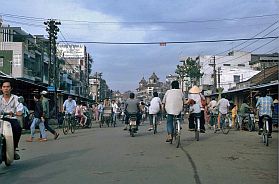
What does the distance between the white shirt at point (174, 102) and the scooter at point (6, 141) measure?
16.5 ft

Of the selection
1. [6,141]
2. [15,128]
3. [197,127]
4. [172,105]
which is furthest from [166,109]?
[6,141]

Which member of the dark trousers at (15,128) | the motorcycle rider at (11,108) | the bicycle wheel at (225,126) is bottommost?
the bicycle wheel at (225,126)

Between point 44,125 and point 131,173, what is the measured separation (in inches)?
306

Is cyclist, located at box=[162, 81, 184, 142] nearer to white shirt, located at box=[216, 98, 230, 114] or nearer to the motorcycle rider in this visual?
the motorcycle rider

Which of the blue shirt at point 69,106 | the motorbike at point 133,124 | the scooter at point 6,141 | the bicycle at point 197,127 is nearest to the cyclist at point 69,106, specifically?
the blue shirt at point 69,106

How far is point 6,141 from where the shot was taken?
7.76 m

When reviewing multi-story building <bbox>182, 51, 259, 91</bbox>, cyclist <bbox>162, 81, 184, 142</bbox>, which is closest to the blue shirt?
cyclist <bbox>162, 81, 184, 142</bbox>

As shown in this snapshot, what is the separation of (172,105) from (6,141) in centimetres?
529

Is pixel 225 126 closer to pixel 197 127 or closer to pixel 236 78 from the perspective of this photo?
pixel 197 127

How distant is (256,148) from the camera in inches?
436

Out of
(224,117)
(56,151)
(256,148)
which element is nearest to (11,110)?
(56,151)

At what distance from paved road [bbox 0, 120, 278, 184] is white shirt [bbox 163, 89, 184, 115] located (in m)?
1.10

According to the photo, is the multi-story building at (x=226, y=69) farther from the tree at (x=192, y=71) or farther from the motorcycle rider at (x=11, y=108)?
the motorcycle rider at (x=11, y=108)

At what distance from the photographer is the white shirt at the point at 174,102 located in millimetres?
11570
